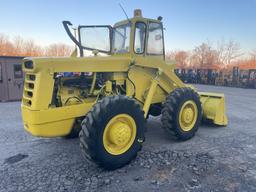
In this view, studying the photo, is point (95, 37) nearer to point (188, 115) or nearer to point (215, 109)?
point (188, 115)

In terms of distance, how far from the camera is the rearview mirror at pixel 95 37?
4450 mm

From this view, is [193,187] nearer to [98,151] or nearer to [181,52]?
[98,151]

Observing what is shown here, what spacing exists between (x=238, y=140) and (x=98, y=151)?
11.2ft

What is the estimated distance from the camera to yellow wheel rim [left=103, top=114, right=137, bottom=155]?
343 cm

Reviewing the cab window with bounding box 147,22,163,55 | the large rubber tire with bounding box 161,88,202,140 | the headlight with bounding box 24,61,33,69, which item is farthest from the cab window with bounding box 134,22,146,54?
the headlight with bounding box 24,61,33,69

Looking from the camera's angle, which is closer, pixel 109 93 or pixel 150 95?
pixel 109 93

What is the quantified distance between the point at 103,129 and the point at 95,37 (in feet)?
7.05

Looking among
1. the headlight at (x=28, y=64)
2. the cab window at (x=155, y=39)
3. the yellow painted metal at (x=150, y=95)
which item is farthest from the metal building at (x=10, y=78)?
the yellow painted metal at (x=150, y=95)

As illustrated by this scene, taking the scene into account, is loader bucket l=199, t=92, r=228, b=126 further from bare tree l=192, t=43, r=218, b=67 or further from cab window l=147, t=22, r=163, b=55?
bare tree l=192, t=43, r=218, b=67

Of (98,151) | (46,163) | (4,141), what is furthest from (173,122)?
(4,141)

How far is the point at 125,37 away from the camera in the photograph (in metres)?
4.44

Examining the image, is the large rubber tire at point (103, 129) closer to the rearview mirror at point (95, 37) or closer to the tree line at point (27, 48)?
the rearview mirror at point (95, 37)

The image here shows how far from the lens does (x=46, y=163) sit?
12.4 feet

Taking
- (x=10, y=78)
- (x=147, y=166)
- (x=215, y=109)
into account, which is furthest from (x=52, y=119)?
(x=10, y=78)
